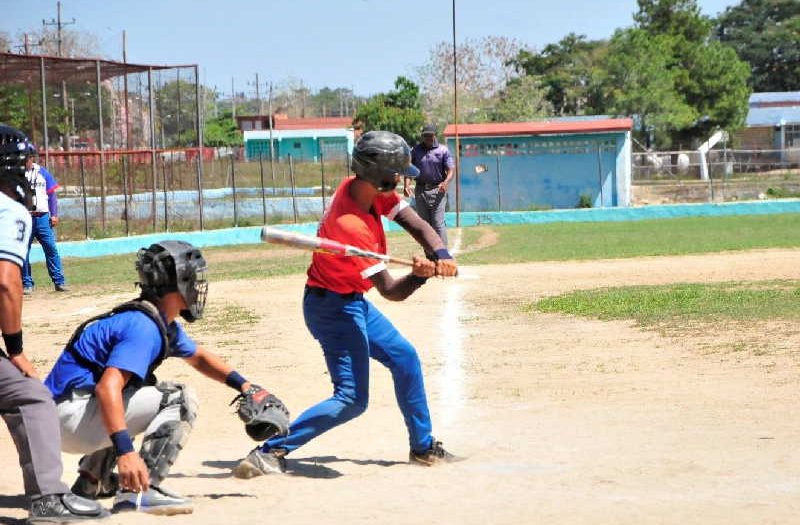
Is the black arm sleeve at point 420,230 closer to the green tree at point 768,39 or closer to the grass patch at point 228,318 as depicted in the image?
the grass patch at point 228,318

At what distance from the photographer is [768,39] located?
9850 centimetres

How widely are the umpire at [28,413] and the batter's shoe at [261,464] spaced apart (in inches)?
47.2

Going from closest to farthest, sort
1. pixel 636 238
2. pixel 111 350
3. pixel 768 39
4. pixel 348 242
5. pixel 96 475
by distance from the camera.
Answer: pixel 111 350 → pixel 96 475 → pixel 348 242 → pixel 636 238 → pixel 768 39

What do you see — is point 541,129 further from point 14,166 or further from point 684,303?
point 14,166

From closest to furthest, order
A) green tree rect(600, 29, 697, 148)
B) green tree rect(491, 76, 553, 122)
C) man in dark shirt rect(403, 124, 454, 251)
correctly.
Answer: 1. man in dark shirt rect(403, 124, 454, 251)
2. green tree rect(600, 29, 697, 148)
3. green tree rect(491, 76, 553, 122)

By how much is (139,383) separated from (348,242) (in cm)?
153

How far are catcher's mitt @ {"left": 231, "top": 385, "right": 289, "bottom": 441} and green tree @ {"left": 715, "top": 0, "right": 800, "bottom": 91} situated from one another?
95.8 m

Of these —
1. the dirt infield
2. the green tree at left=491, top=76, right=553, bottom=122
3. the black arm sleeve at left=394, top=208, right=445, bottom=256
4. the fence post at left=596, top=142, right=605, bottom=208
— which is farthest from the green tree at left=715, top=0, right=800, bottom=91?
the black arm sleeve at left=394, top=208, right=445, bottom=256

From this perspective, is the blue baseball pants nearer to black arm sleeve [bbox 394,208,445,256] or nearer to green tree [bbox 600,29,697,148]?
black arm sleeve [bbox 394,208,445,256]

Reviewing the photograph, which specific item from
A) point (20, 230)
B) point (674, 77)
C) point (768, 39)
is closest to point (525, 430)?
point (20, 230)

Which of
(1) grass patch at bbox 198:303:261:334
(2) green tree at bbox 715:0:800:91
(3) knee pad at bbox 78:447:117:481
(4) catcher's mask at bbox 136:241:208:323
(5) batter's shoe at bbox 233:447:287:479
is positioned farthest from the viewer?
(2) green tree at bbox 715:0:800:91

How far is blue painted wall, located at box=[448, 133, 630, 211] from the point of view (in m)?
42.3

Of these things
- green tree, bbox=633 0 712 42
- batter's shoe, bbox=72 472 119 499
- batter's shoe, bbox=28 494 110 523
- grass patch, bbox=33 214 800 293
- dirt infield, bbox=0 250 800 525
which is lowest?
grass patch, bbox=33 214 800 293

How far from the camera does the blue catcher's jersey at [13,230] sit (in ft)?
17.7
